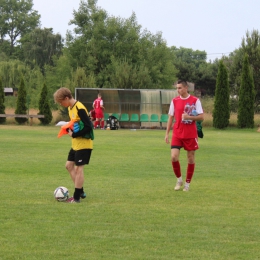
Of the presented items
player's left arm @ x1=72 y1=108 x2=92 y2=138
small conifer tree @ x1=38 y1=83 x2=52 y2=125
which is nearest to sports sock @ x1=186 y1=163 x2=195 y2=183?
player's left arm @ x1=72 y1=108 x2=92 y2=138

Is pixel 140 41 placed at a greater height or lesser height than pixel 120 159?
greater

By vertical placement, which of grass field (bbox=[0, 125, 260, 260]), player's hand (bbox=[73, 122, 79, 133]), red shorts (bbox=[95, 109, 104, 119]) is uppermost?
player's hand (bbox=[73, 122, 79, 133])

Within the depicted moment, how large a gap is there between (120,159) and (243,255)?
10.4m

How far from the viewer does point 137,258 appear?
5.55 meters

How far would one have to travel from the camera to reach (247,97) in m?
36.4

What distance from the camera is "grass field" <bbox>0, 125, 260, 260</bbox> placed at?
233 inches

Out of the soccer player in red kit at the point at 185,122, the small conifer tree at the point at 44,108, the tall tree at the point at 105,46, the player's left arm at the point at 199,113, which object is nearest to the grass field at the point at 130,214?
the soccer player in red kit at the point at 185,122

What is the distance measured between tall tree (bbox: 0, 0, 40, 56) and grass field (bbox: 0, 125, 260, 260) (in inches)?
3325

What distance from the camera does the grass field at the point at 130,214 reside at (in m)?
5.91

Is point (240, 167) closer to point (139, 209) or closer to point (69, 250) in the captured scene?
point (139, 209)

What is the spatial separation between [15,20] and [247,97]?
66.9 metres

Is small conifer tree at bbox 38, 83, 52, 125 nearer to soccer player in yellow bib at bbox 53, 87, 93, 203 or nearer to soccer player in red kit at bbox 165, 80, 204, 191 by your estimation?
soccer player in red kit at bbox 165, 80, 204, 191

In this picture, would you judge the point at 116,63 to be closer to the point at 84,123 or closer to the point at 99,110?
the point at 99,110

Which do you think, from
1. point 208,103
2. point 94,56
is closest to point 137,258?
point 208,103
